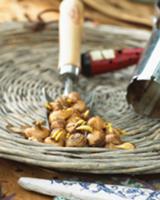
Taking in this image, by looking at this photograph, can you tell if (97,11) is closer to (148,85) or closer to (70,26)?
(70,26)

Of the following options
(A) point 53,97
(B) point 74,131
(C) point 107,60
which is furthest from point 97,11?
(B) point 74,131

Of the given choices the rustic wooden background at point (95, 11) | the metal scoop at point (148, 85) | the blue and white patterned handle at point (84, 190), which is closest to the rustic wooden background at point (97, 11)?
the rustic wooden background at point (95, 11)

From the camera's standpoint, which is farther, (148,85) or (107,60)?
(107,60)

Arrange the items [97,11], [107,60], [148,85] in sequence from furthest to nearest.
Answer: [97,11] < [107,60] < [148,85]

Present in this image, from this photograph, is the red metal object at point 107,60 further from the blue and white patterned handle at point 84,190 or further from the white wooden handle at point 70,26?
the blue and white patterned handle at point 84,190

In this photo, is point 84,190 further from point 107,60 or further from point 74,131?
point 107,60

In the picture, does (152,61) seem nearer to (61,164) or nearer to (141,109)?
(141,109)

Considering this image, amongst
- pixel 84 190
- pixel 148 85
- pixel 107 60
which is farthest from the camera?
pixel 107 60
